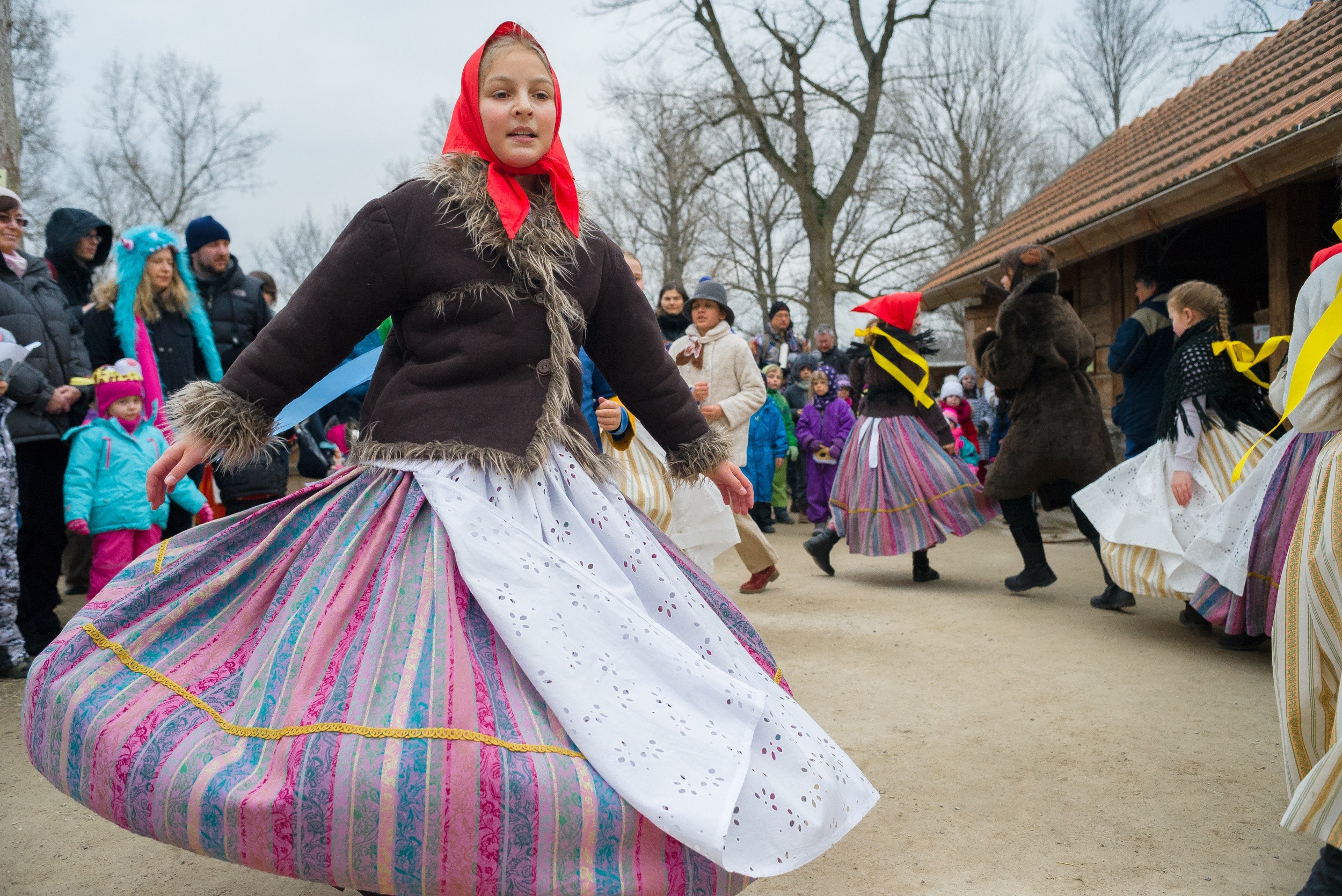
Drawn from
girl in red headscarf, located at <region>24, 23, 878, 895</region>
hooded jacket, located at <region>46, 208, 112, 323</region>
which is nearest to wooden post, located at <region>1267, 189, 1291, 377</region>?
girl in red headscarf, located at <region>24, 23, 878, 895</region>

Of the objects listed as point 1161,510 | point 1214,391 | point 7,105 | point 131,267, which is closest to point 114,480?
point 131,267

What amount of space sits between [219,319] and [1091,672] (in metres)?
4.38

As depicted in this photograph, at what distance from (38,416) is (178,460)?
2836mm

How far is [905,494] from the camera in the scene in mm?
6301

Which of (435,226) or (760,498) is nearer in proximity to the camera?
(435,226)

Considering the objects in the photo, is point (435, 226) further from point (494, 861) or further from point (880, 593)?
point (880, 593)

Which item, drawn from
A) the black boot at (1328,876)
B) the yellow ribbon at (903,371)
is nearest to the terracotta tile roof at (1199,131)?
the yellow ribbon at (903,371)

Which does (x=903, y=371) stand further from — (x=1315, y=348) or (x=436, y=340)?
(x=436, y=340)

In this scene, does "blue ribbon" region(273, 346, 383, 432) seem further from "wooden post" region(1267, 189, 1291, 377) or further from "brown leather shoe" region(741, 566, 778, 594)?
"wooden post" region(1267, 189, 1291, 377)

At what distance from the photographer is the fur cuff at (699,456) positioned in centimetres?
241

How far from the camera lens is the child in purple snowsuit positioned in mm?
9172

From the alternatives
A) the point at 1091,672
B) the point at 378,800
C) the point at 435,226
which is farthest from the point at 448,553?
the point at 1091,672

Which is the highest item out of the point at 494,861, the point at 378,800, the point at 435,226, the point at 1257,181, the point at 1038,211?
the point at 1038,211

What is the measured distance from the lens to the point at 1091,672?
14.0 ft
